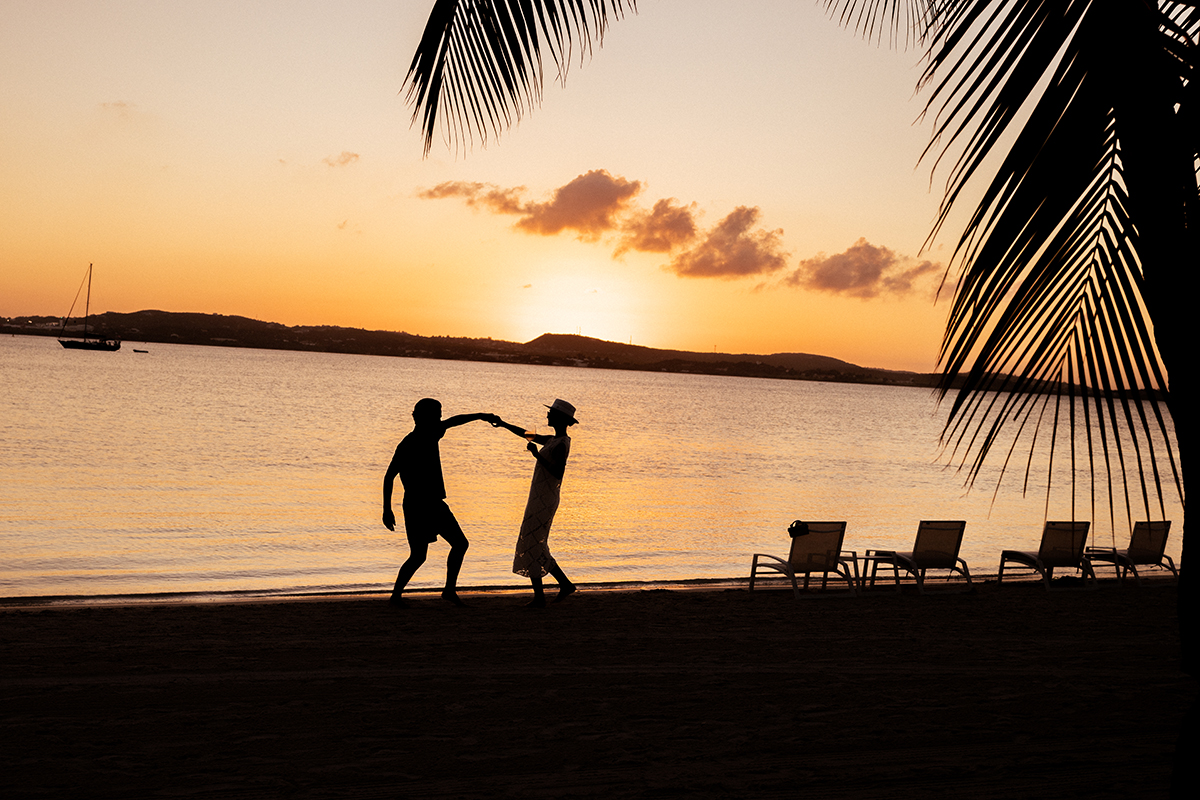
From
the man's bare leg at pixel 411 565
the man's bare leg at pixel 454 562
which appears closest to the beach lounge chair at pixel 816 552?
the man's bare leg at pixel 454 562

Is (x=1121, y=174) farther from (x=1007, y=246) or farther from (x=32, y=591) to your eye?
(x=32, y=591)

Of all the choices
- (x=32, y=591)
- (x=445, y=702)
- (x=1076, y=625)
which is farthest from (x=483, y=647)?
(x=32, y=591)

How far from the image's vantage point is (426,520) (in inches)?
323

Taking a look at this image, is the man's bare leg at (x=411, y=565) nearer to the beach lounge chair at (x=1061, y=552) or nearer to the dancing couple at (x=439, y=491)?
the dancing couple at (x=439, y=491)

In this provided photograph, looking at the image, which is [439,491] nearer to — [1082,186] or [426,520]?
[426,520]

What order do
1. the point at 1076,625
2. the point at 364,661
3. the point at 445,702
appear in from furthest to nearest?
1. the point at 1076,625
2. the point at 364,661
3. the point at 445,702

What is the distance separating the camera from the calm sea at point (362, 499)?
47.7ft

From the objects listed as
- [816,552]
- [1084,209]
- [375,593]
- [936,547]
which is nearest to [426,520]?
[375,593]

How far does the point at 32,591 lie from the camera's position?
11.8 meters

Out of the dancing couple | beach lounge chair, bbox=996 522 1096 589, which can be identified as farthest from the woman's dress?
beach lounge chair, bbox=996 522 1096 589

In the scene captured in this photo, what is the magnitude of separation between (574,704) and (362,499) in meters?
19.4

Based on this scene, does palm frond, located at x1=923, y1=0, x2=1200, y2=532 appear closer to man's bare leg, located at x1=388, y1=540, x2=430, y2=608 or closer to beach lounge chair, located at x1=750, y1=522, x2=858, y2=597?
man's bare leg, located at x1=388, y1=540, x2=430, y2=608

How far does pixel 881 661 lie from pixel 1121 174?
20.0ft

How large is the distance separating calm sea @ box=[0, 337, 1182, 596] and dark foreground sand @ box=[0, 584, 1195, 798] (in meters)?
3.90
